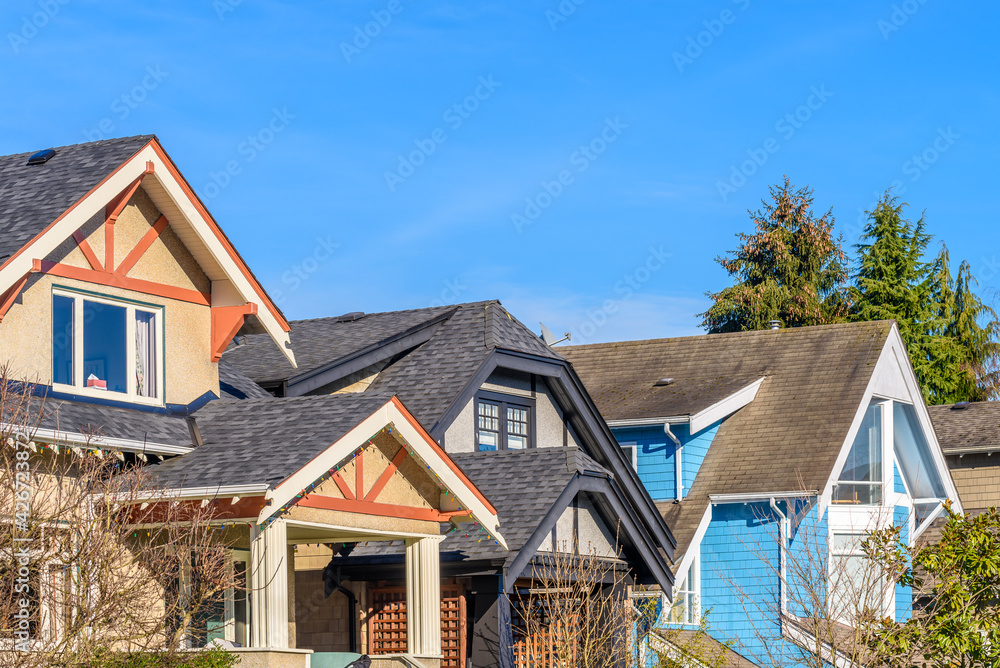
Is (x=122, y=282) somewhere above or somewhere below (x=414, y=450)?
above

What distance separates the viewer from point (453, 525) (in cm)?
1878

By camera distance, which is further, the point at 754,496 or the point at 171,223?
the point at 754,496

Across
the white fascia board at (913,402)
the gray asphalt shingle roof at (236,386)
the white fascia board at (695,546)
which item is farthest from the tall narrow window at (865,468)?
the gray asphalt shingle roof at (236,386)

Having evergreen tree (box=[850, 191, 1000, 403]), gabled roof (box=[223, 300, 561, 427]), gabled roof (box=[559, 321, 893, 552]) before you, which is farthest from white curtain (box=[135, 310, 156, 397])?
evergreen tree (box=[850, 191, 1000, 403])

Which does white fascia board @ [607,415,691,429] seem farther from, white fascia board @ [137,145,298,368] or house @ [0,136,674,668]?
white fascia board @ [137,145,298,368]

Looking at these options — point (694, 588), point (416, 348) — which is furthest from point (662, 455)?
point (416, 348)

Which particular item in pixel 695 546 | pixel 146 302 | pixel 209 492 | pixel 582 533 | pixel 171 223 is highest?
pixel 171 223

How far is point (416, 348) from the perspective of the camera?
23.9 metres

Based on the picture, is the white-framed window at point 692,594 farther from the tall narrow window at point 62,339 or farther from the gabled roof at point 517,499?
the tall narrow window at point 62,339

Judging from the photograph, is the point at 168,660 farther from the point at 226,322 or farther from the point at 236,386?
the point at 236,386

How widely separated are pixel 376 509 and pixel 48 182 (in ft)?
18.2

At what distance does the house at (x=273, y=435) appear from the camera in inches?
579

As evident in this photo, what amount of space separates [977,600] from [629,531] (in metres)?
7.06

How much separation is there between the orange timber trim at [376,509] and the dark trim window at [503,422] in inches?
200
